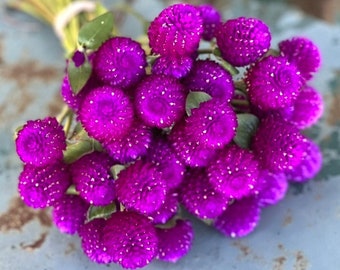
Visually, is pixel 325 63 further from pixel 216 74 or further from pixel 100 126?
pixel 100 126

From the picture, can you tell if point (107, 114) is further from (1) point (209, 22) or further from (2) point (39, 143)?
(1) point (209, 22)

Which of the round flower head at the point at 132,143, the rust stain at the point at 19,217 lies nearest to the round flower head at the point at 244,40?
the round flower head at the point at 132,143

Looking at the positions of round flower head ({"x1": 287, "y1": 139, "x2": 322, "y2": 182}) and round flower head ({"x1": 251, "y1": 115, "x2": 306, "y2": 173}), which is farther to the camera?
round flower head ({"x1": 287, "y1": 139, "x2": 322, "y2": 182})

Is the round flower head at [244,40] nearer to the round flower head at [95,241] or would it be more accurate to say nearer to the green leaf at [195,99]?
the green leaf at [195,99]

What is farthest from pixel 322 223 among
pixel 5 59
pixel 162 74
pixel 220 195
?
pixel 5 59

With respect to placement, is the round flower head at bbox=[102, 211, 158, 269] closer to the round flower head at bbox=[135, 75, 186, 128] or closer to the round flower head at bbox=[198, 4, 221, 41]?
the round flower head at bbox=[135, 75, 186, 128]

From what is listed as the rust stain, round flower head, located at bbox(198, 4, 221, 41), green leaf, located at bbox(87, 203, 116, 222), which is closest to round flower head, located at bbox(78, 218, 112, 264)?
green leaf, located at bbox(87, 203, 116, 222)

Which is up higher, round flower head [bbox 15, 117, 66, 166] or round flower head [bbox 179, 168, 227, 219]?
round flower head [bbox 15, 117, 66, 166]
